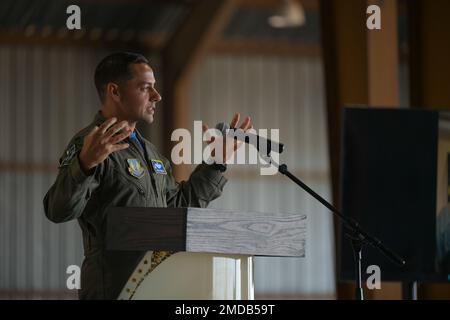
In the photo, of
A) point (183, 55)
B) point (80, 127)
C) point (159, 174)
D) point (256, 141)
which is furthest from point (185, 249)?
point (80, 127)

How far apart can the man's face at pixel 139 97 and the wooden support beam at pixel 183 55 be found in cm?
728

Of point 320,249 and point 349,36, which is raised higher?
point 349,36

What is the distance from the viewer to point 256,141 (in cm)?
387

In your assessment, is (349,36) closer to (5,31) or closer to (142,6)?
(142,6)

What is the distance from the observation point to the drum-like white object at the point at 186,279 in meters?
3.29

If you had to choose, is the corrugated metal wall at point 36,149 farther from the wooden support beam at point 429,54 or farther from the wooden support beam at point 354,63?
the wooden support beam at point 429,54

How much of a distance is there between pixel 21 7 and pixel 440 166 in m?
8.97

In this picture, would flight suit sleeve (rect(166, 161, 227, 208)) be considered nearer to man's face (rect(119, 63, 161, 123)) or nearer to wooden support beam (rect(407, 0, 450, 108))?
man's face (rect(119, 63, 161, 123))

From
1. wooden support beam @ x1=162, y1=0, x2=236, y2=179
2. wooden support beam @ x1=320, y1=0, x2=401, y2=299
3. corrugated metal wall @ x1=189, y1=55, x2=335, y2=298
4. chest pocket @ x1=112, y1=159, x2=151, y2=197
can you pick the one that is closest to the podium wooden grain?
chest pocket @ x1=112, y1=159, x2=151, y2=197

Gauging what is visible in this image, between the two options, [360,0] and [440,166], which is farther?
[360,0]

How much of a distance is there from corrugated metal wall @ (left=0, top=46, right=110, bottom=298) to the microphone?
10.2 m
